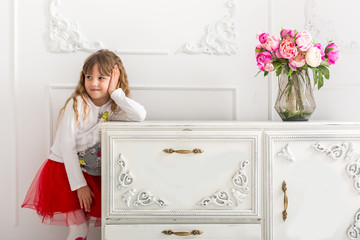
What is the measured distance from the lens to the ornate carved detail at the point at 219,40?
2078mm

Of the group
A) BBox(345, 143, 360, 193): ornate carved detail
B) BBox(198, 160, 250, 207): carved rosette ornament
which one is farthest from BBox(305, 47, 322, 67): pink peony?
BBox(198, 160, 250, 207): carved rosette ornament

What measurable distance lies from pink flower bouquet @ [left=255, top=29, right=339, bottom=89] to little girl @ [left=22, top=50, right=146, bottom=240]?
0.69 metres

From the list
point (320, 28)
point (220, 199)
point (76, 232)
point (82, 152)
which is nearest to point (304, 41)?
point (320, 28)

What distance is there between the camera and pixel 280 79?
1.88 metres

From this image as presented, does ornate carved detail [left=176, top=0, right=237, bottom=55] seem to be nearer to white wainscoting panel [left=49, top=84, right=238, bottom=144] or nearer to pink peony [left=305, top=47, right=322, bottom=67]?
white wainscoting panel [left=49, top=84, right=238, bottom=144]

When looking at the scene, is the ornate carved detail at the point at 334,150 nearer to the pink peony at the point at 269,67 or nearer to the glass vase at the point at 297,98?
the glass vase at the point at 297,98

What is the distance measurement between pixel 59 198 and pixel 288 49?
1348mm

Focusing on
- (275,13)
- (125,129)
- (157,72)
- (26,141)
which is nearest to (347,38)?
(275,13)

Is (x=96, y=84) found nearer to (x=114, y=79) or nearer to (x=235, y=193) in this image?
(x=114, y=79)

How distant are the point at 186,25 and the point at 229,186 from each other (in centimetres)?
102

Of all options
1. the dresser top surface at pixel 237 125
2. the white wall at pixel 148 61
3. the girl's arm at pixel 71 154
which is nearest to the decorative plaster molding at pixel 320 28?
the white wall at pixel 148 61

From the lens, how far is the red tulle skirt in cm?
173

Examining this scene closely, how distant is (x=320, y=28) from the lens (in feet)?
6.97

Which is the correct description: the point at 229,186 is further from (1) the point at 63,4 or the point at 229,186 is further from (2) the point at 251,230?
(1) the point at 63,4
